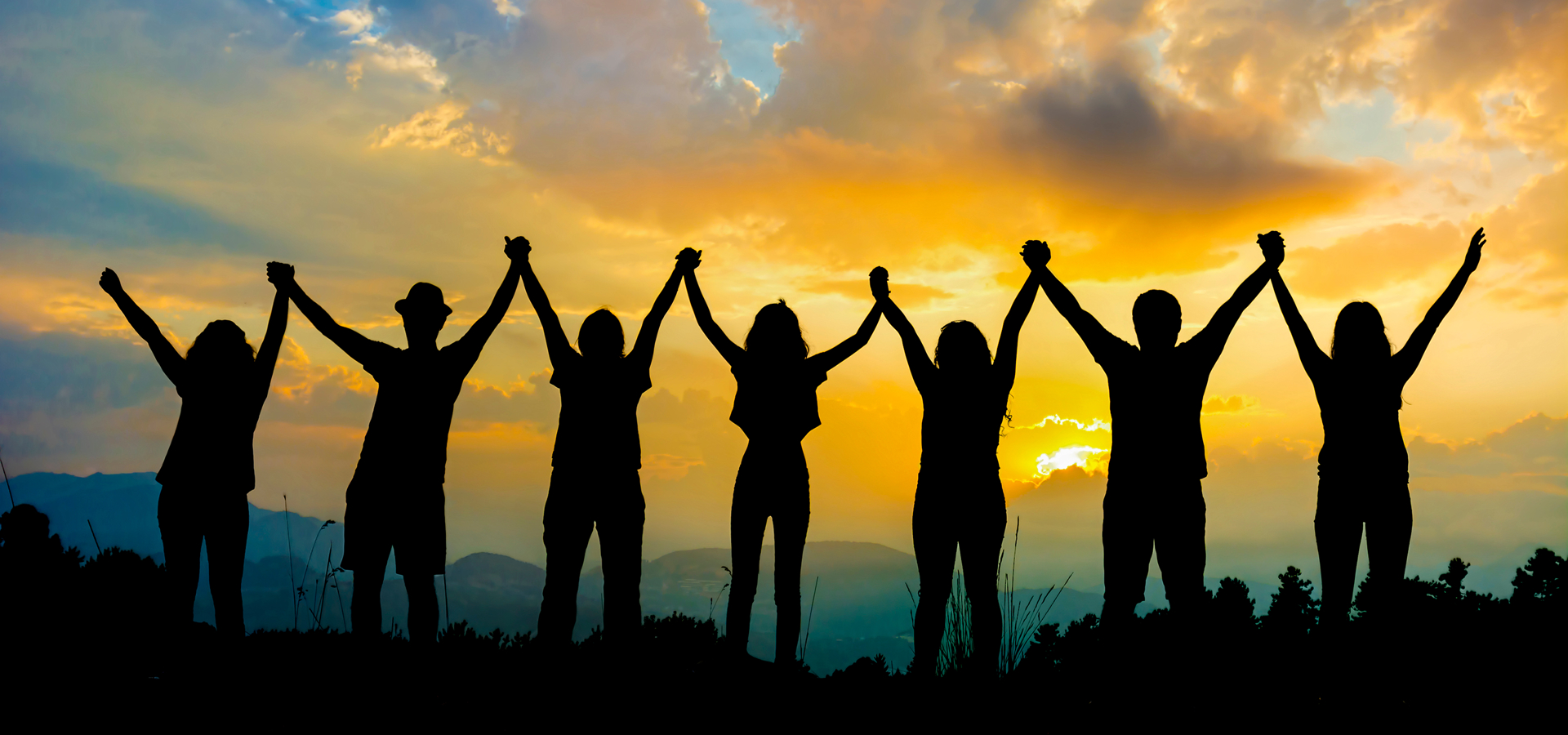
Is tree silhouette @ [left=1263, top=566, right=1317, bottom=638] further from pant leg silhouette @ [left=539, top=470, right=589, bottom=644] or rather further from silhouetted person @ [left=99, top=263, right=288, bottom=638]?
silhouetted person @ [left=99, top=263, right=288, bottom=638]

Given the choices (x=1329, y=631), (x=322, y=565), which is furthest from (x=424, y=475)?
(x=1329, y=631)

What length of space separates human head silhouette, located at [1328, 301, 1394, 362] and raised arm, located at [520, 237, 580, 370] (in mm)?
5406

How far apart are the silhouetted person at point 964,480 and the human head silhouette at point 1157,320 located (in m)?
0.68

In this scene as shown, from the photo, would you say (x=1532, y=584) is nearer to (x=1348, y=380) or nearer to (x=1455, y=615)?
(x=1455, y=615)

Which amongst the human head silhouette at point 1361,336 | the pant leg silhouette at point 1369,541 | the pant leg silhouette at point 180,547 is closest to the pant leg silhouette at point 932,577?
the pant leg silhouette at point 1369,541

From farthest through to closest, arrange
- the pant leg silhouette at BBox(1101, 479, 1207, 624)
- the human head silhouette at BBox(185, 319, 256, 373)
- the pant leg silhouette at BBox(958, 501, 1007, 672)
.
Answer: the human head silhouette at BBox(185, 319, 256, 373), the pant leg silhouette at BBox(958, 501, 1007, 672), the pant leg silhouette at BBox(1101, 479, 1207, 624)

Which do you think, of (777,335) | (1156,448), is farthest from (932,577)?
(777,335)

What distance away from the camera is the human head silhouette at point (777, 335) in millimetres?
5816

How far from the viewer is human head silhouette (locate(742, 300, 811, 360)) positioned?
19.1 feet

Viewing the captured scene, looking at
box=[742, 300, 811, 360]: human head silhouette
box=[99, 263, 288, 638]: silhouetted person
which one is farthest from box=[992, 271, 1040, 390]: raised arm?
box=[99, 263, 288, 638]: silhouetted person

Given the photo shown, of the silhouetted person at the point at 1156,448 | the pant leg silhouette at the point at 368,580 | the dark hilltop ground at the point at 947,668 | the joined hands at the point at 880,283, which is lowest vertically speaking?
the dark hilltop ground at the point at 947,668

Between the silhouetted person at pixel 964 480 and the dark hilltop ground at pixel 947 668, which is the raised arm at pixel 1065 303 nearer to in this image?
the silhouetted person at pixel 964 480

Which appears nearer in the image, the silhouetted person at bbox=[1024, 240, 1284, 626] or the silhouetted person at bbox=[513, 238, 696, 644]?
the silhouetted person at bbox=[1024, 240, 1284, 626]

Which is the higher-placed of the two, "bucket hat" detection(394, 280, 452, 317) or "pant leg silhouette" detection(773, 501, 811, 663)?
"bucket hat" detection(394, 280, 452, 317)
